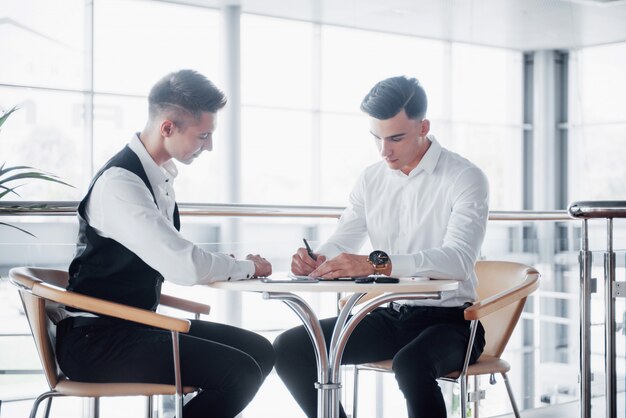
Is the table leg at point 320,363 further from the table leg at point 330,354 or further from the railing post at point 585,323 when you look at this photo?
the railing post at point 585,323

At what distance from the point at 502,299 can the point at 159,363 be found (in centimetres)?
101

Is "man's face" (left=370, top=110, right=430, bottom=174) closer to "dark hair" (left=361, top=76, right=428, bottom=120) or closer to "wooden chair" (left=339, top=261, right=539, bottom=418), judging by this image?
"dark hair" (left=361, top=76, right=428, bottom=120)

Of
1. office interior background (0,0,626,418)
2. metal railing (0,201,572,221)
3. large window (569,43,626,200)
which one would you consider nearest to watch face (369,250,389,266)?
metal railing (0,201,572,221)

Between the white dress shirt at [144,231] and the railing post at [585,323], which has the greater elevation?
the white dress shirt at [144,231]

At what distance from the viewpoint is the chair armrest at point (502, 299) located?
226 centimetres

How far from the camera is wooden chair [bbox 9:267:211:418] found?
2.01m

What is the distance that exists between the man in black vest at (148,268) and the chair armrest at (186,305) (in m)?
0.39

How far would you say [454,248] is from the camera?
238cm

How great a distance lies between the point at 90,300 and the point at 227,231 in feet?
29.4

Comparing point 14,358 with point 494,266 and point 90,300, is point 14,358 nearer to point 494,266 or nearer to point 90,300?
point 90,300

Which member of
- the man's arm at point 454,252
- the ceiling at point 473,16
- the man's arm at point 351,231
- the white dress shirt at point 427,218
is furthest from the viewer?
the ceiling at point 473,16

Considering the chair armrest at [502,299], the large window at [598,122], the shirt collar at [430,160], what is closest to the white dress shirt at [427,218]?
the shirt collar at [430,160]

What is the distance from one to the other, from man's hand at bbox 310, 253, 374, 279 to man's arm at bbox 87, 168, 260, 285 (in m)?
0.28

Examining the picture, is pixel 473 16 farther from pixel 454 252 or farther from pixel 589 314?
pixel 454 252
